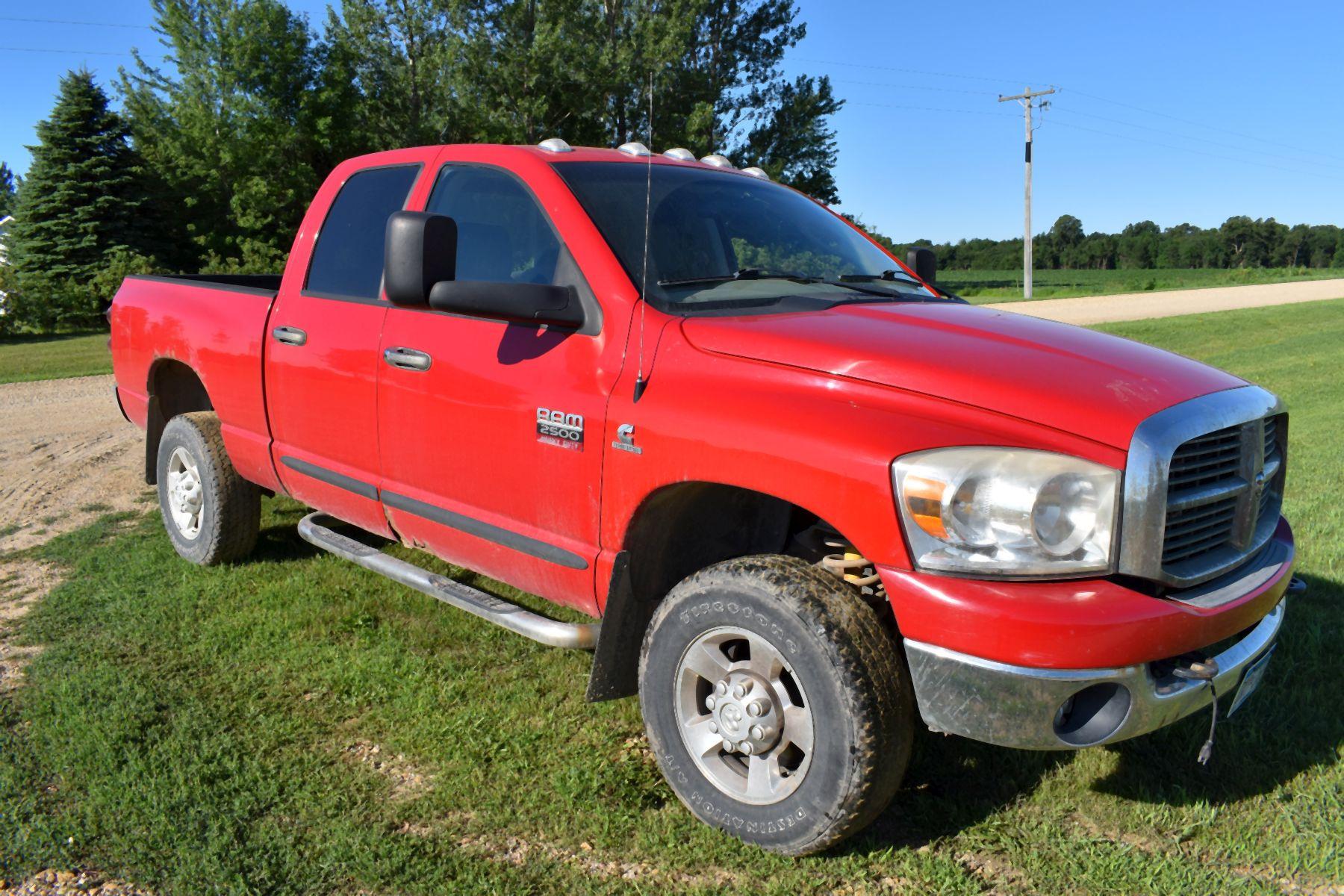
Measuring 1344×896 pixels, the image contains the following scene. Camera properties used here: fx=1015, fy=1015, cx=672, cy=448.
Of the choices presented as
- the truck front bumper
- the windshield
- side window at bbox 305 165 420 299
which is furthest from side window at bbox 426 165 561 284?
the truck front bumper

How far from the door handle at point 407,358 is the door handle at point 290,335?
2.16 ft

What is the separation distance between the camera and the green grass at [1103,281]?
43.7 metres

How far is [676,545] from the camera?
3.27m

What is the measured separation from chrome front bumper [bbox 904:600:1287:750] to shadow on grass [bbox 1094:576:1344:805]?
0.38 meters

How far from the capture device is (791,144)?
43219 millimetres

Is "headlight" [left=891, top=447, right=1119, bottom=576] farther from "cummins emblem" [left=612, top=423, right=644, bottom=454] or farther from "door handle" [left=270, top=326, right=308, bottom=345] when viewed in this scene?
"door handle" [left=270, top=326, right=308, bottom=345]

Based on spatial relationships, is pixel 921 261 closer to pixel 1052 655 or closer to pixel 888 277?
pixel 888 277

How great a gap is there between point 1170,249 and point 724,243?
373 ft

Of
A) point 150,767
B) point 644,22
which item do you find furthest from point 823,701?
point 644,22

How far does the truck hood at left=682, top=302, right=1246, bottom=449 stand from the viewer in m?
2.49

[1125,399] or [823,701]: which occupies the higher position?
[1125,399]

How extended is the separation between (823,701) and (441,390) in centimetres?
180

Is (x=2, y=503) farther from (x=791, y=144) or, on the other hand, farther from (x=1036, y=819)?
(x=791, y=144)

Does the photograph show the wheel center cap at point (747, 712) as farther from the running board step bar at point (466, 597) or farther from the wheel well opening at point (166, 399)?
the wheel well opening at point (166, 399)
